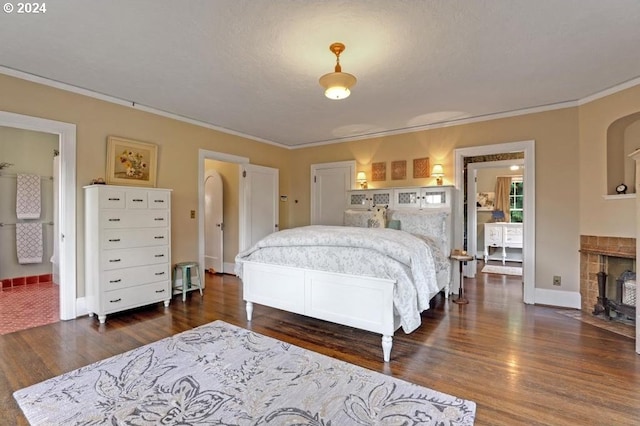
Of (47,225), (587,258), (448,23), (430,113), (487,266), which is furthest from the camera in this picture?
(487,266)

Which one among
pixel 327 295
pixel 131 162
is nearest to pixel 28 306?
pixel 131 162

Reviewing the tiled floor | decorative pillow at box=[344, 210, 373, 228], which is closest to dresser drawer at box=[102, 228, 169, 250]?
the tiled floor

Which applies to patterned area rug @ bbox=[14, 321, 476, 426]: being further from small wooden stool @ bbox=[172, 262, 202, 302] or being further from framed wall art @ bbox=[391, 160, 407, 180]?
framed wall art @ bbox=[391, 160, 407, 180]

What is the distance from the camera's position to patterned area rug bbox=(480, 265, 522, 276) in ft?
20.6

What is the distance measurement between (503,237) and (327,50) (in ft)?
22.7

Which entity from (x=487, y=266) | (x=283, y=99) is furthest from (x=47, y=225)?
(x=487, y=266)

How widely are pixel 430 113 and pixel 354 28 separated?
2.44m

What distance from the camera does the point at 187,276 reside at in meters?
4.43

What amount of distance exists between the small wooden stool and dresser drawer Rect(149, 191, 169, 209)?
974mm

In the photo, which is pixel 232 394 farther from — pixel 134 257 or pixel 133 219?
pixel 133 219

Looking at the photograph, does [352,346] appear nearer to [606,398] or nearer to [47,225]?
[606,398]

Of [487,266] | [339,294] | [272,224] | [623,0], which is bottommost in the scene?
[487,266]

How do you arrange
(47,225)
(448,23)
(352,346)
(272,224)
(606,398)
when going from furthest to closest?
1. (272,224)
2. (47,225)
3. (352,346)
4. (448,23)
5. (606,398)

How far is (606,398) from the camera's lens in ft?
6.50
